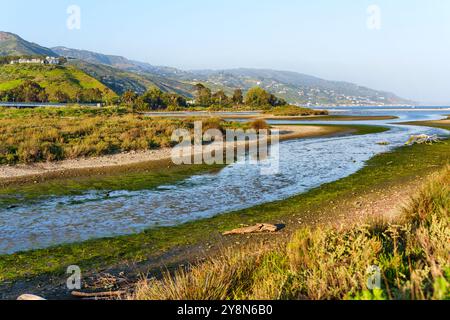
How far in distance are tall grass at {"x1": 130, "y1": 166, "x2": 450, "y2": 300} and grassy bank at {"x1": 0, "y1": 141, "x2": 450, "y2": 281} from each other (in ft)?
12.2

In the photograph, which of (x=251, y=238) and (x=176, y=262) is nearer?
(x=176, y=262)

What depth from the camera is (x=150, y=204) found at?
50.5 feet

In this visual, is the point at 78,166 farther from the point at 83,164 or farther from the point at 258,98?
the point at 258,98

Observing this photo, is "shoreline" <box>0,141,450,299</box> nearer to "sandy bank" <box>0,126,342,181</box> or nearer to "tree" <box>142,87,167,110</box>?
"sandy bank" <box>0,126,342,181</box>

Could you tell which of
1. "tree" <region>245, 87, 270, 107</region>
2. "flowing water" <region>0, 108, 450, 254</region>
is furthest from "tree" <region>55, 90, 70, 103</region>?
"flowing water" <region>0, 108, 450, 254</region>

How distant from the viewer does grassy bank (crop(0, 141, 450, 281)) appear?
30.2 ft

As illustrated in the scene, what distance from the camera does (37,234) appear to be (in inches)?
455

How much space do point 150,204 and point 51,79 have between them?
165 meters

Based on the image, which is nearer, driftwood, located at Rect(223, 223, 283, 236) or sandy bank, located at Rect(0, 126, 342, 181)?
driftwood, located at Rect(223, 223, 283, 236)

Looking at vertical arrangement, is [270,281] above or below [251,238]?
above

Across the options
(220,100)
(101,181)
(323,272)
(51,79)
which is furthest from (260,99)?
(323,272)
